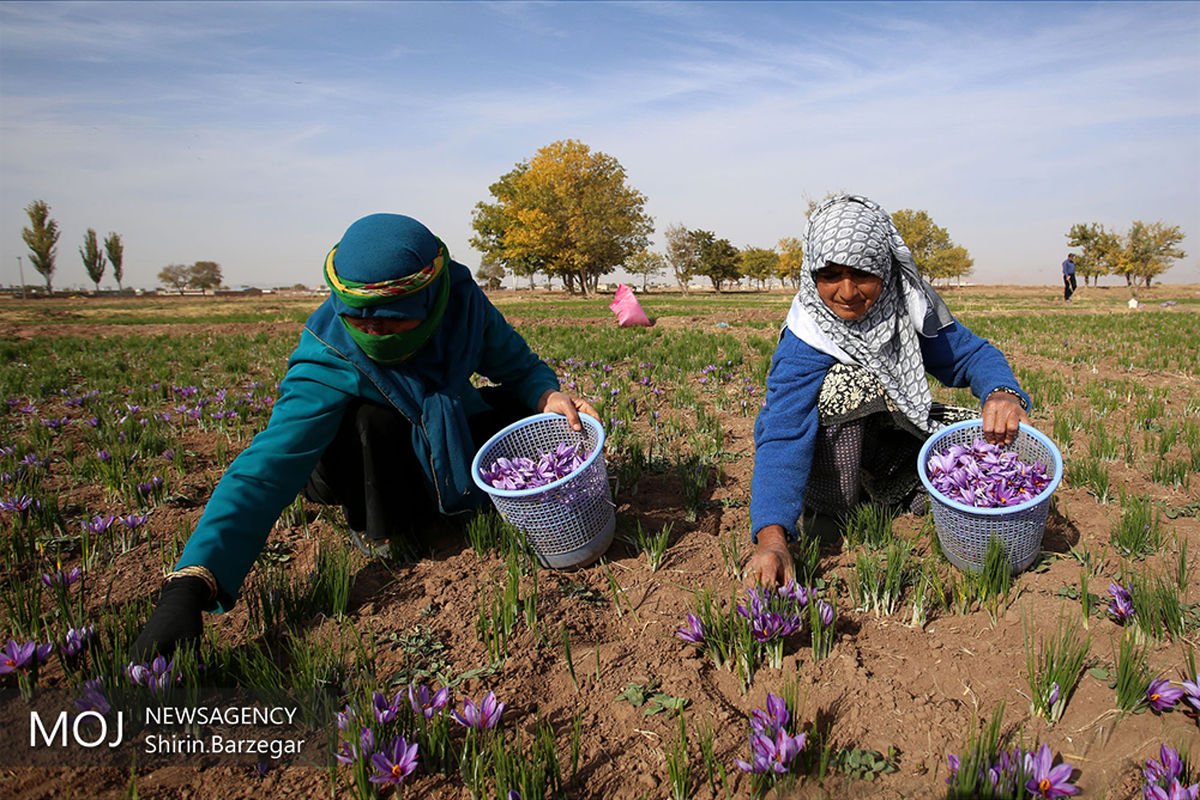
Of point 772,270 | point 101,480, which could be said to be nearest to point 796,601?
point 101,480

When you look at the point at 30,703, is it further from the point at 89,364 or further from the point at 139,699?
the point at 89,364

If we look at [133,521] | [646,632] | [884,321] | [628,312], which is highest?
[628,312]

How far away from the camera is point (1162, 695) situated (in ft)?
5.13

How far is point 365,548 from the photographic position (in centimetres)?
288

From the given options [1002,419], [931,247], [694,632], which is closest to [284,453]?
[694,632]

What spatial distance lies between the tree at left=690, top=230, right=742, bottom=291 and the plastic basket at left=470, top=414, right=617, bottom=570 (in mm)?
61859

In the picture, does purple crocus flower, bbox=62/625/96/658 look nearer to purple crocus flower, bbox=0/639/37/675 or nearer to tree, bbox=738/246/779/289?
purple crocus flower, bbox=0/639/37/675

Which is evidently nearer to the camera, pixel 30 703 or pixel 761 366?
pixel 30 703

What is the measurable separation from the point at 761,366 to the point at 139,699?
18.9ft

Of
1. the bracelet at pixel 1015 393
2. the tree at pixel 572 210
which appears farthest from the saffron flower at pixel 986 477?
the tree at pixel 572 210

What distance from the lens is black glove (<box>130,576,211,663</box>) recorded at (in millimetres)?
1780

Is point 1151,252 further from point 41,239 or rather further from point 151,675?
point 41,239

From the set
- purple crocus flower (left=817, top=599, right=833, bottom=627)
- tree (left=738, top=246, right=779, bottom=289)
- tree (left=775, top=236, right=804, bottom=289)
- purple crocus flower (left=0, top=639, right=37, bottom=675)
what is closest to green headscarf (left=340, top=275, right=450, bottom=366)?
purple crocus flower (left=0, top=639, right=37, bottom=675)

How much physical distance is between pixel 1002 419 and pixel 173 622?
271 cm
